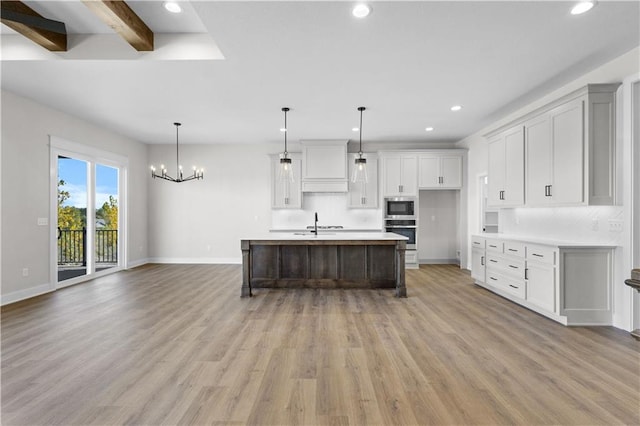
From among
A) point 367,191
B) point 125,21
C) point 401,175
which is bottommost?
point 367,191

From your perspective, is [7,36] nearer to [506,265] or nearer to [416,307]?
[416,307]

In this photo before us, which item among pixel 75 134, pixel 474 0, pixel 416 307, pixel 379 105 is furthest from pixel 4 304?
pixel 474 0

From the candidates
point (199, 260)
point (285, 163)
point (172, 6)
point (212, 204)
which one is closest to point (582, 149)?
point (285, 163)

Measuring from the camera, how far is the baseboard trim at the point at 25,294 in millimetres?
4328

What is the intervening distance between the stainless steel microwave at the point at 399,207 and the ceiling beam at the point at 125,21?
535cm

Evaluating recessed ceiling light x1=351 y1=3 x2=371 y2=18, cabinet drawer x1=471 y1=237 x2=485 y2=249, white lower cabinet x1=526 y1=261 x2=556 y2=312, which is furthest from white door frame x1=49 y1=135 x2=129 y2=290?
white lower cabinet x1=526 y1=261 x2=556 y2=312

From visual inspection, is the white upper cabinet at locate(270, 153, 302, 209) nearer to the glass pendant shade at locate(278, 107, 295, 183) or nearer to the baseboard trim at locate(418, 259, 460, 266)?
the glass pendant shade at locate(278, 107, 295, 183)

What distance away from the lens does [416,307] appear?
4.17 metres

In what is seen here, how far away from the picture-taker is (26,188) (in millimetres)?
4684

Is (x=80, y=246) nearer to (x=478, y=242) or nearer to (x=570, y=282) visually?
(x=478, y=242)

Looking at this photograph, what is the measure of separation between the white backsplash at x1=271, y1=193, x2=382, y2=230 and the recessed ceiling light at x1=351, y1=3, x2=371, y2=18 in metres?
5.15

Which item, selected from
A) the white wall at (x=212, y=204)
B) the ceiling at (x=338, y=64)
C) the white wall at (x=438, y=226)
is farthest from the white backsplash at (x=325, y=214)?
the ceiling at (x=338, y=64)

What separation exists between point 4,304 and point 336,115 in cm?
548

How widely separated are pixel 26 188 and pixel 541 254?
705 centimetres
